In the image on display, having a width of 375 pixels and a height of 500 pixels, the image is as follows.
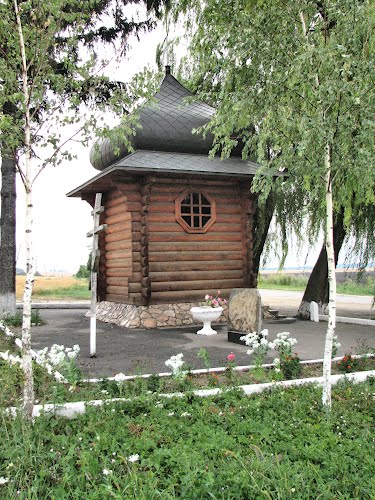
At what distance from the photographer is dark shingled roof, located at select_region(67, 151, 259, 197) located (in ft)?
39.4

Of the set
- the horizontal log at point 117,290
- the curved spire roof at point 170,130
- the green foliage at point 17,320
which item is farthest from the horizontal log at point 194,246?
the green foliage at point 17,320

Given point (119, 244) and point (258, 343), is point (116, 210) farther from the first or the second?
point (258, 343)

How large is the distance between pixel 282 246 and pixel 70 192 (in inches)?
260

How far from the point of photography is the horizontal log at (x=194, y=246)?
13070mm

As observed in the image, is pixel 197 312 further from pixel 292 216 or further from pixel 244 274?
pixel 292 216

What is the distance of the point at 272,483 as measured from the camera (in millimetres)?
3705

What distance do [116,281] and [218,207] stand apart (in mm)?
3641

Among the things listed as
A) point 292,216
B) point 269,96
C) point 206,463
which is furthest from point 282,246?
point 206,463

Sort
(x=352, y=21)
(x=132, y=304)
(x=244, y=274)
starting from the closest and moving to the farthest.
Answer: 1. (x=352, y=21)
2. (x=132, y=304)
3. (x=244, y=274)

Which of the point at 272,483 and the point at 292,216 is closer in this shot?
the point at 272,483

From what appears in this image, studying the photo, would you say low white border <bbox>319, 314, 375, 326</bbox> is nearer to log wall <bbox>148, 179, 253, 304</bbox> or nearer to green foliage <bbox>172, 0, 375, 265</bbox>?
log wall <bbox>148, 179, 253, 304</bbox>

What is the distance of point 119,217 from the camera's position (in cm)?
1440

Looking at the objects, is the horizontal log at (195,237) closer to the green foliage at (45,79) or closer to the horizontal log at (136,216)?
the horizontal log at (136,216)

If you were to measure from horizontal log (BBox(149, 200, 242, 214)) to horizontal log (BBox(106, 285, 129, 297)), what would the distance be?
7.92ft
